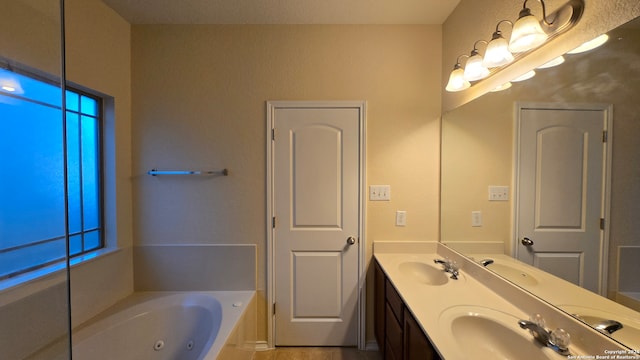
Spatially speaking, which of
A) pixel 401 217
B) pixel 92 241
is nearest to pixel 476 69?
pixel 401 217

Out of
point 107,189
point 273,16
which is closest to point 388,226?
point 273,16

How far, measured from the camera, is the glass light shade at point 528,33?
0.92m

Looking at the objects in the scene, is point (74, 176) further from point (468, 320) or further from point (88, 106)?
point (468, 320)

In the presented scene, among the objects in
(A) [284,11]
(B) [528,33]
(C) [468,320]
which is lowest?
(C) [468,320]

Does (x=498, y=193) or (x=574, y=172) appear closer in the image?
(x=574, y=172)

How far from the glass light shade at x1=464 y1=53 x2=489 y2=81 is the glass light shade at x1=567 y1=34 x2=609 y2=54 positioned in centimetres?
43

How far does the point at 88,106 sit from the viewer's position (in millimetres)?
1600

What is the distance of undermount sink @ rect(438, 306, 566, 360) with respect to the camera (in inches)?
34.4

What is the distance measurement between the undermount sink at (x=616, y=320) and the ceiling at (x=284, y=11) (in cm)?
186

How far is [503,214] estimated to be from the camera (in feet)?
4.05

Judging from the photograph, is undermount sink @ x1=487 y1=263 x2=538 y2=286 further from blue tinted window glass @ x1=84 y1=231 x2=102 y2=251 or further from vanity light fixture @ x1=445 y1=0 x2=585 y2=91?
blue tinted window glass @ x1=84 y1=231 x2=102 y2=251

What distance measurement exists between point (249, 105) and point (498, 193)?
177 cm

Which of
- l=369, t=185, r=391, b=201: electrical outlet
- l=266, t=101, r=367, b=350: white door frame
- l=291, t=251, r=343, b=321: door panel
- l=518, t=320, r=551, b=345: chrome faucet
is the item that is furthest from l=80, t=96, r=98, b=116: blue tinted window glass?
l=518, t=320, r=551, b=345: chrome faucet

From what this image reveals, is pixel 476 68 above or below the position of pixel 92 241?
above
